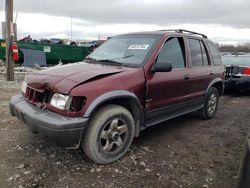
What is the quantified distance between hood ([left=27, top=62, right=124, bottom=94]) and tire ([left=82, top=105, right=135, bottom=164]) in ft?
1.49

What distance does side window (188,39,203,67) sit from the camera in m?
5.14

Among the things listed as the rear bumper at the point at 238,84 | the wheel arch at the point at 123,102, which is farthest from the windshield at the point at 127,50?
the rear bumper at the point at 238,84

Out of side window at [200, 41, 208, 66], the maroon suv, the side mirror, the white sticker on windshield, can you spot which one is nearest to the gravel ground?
the maroon suv

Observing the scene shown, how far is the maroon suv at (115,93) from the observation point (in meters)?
3.29

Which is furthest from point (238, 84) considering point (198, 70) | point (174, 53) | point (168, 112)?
point (168, 112)

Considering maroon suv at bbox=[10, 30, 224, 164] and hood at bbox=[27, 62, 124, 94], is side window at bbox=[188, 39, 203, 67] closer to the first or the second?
maroon suv at bbox=[10, 30, 224, 164]

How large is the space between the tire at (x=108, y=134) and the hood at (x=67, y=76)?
0.45 metres

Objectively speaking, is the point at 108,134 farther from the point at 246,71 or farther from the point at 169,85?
the point at 246,71

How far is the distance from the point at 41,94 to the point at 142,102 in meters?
1.40

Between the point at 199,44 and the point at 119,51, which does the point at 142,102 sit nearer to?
the point at 119,51

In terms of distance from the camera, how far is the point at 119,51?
459 centimetres

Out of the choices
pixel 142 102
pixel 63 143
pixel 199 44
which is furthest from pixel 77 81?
pixel 199 44

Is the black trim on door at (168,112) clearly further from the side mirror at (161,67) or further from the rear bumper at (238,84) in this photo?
the rear bumper at (238,84)

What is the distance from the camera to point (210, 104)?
600 cm
